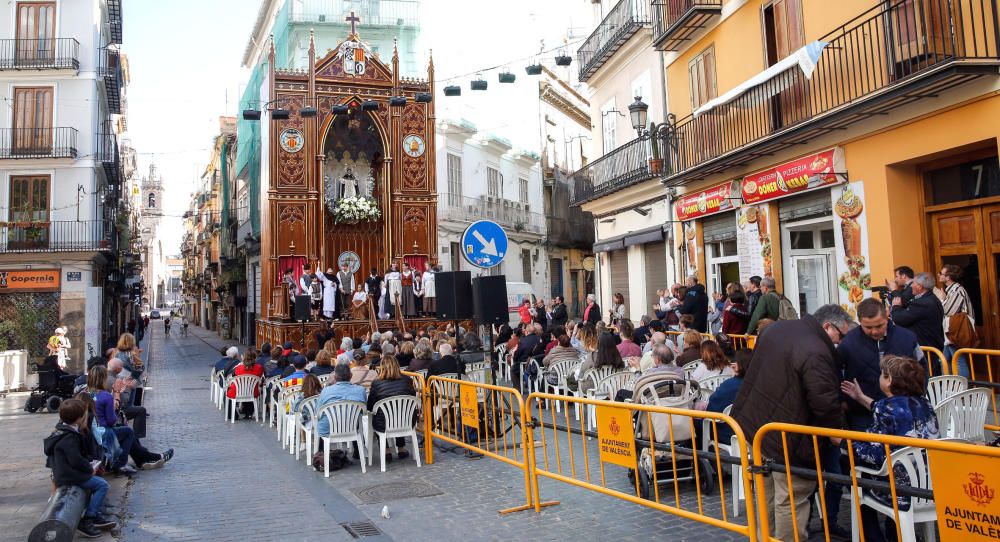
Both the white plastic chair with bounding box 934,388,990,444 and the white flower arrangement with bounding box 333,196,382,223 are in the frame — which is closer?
the white plastic chair with bounding box 934,388,990,444

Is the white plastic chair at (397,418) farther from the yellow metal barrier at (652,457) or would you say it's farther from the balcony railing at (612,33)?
the balcony railing at (612,33)

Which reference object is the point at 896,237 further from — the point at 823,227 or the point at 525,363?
the point at 525,363

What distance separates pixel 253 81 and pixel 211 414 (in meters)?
21.8

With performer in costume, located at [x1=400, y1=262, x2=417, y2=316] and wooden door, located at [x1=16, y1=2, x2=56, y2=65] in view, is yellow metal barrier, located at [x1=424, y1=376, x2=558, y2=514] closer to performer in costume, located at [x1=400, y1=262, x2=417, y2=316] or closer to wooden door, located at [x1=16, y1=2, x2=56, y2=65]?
performer in costume, located at [x1=400, y1=262, x2=417, y2=316]

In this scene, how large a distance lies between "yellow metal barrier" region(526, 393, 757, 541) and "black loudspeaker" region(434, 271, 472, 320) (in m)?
1.87

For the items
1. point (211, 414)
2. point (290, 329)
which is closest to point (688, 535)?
point (211, 414)

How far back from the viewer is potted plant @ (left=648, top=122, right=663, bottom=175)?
16453mm

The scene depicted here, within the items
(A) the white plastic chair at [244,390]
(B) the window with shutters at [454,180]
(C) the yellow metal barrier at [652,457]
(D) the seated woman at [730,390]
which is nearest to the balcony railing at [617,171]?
(A) the white plastic chair at [244,390]

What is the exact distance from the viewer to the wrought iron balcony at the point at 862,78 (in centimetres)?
859

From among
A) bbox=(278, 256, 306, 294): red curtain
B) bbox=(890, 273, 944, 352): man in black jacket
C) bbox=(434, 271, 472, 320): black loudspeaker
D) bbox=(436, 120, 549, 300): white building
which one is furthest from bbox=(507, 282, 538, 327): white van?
bbox=(890, 273, 944, 352): man in black jacket

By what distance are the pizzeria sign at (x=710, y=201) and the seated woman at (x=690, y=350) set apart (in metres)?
5.89

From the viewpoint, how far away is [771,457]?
413 centimetres

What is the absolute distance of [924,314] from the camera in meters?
7.61

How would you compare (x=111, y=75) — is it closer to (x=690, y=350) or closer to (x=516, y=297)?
(x=516, y=297)
